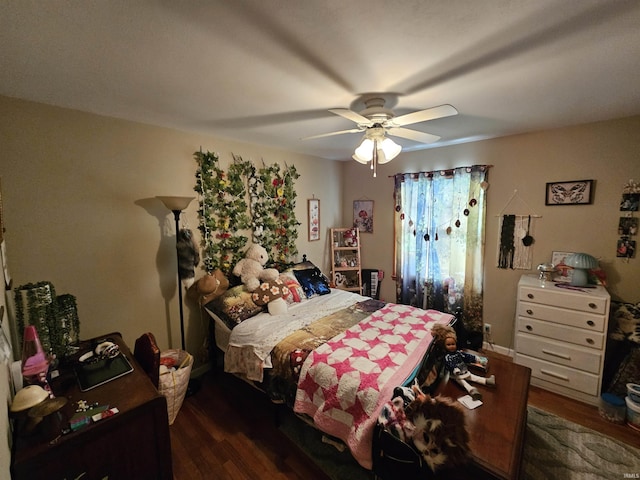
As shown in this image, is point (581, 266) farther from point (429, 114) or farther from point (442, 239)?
point (429, 114)

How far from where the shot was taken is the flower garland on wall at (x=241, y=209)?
2.59m

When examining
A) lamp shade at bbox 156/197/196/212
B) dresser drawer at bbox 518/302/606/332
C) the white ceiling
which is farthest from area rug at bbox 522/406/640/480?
lamp shade at bbox 156/197/196/212

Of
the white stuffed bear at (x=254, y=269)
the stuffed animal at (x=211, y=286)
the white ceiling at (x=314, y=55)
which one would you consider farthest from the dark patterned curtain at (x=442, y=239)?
the stuffed animal at (x=211, y=286)

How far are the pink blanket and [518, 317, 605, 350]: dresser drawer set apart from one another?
Answer: 3.43 ft

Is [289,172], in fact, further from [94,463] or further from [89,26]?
[94,463]

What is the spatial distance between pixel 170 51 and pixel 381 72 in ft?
3.39

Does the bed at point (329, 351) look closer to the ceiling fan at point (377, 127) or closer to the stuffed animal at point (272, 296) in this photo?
the stuffed animal at point (272, 296)

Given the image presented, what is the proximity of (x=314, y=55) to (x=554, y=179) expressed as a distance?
265 cm

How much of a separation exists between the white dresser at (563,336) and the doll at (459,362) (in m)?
0.90

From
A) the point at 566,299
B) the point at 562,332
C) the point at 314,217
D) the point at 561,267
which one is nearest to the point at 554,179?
the point at 561,267

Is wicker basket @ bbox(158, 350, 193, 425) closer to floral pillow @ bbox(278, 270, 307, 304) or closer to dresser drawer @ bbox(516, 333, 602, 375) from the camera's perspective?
floral pillow @ bbox(278, 270, 307, 304)

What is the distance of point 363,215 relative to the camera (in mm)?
3949

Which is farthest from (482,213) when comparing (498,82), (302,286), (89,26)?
(89,26)

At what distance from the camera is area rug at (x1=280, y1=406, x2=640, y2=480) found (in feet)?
5.39
